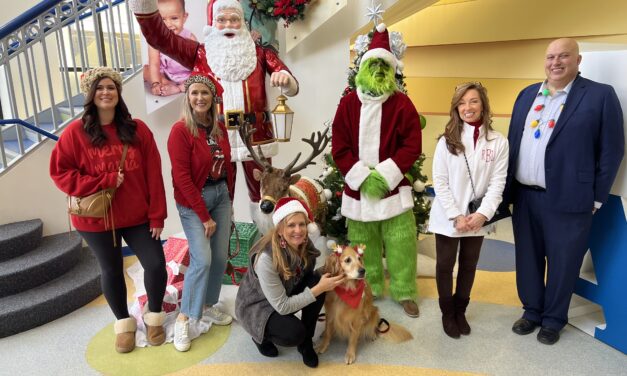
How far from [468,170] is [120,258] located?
195 cm

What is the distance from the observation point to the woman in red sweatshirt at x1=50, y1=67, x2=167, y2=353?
6.91 ft

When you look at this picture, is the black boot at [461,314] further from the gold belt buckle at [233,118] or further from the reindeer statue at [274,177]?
the gold belt buckle at [233,118]

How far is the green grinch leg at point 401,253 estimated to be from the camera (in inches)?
108

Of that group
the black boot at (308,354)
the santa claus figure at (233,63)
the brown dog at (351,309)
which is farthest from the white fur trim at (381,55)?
the black boot at (308,354)

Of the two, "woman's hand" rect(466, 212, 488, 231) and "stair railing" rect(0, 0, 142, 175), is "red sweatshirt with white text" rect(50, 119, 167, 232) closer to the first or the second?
"stair railing" rect(0, 0, 142, 175)

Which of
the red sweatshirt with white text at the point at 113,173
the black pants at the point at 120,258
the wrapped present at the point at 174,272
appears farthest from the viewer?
the wrapped present at the point at 174,272

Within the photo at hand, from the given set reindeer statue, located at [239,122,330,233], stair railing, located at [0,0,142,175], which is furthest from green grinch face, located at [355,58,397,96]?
stair railing, located at [0,0,142,175]

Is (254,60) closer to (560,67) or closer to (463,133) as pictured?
(463,133)

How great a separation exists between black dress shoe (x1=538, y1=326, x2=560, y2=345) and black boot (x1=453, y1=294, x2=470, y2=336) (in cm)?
40

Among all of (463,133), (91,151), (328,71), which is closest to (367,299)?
(463,133)

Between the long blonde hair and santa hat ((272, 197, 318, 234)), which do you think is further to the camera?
the long blonde hair

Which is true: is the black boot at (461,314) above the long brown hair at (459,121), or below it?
below

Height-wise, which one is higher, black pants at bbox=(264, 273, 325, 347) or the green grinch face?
the green grinch face

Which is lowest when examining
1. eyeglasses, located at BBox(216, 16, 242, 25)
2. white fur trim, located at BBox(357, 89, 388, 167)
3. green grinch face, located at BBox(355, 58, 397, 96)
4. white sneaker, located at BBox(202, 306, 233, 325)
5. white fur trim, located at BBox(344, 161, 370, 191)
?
white sneaker, located at BBox(202, 306, 233, 325)
